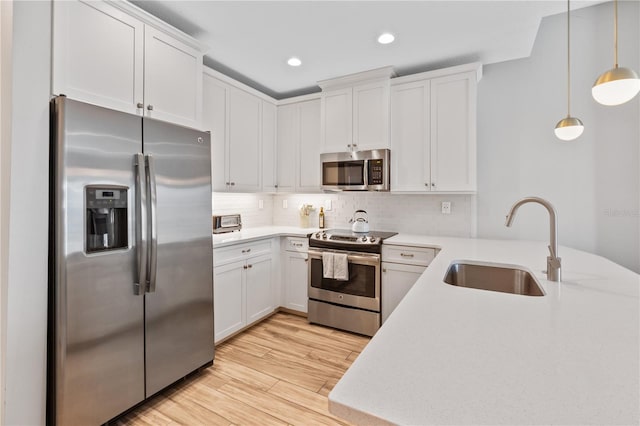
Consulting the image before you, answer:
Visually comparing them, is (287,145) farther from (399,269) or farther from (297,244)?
(399,269)

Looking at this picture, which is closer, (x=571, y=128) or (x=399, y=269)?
(x=571, y=128)

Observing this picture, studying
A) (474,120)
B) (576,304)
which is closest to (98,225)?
(576,304)

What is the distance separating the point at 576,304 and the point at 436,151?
2017mm

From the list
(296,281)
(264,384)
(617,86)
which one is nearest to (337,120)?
(296,281)

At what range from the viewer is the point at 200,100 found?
2400 millimetres

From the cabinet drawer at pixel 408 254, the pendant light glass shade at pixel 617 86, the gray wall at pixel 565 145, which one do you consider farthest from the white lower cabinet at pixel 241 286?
the pendant light glass shade at pixel 617 86

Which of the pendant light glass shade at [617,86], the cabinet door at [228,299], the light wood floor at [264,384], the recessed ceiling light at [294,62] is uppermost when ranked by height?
the recessed ceiling light at [294,62]

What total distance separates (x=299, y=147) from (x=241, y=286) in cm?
172

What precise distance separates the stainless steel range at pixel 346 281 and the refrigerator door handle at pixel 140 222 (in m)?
1.60

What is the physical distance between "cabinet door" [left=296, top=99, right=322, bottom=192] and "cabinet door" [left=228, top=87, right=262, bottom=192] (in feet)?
1.61

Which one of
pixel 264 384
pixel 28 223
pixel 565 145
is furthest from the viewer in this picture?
pixel 565 145

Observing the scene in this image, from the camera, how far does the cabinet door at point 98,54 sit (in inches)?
62.3

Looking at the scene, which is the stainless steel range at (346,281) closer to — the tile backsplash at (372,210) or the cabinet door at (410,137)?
the tile backsplash at (372,210)

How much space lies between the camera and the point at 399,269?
8.90 feet
